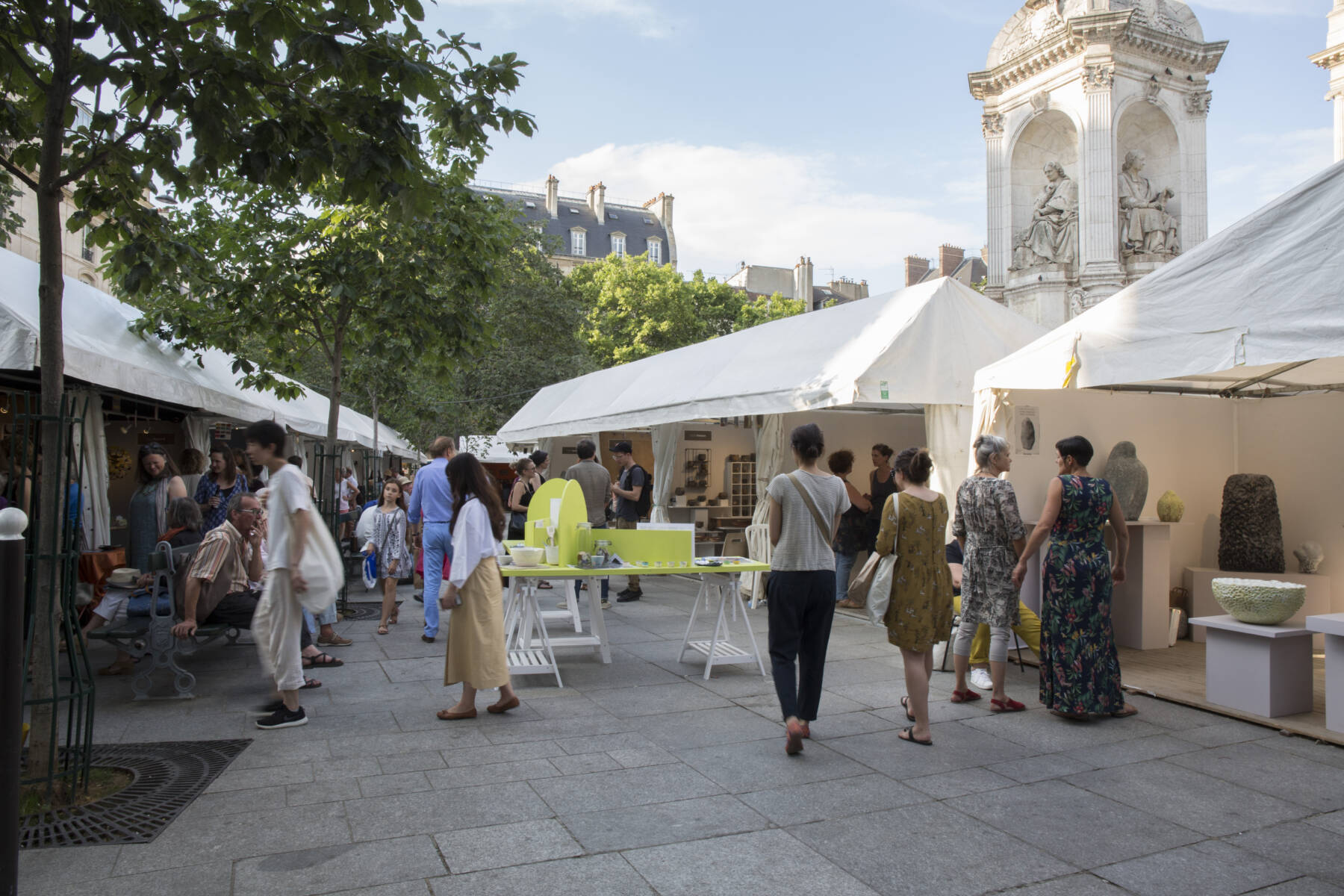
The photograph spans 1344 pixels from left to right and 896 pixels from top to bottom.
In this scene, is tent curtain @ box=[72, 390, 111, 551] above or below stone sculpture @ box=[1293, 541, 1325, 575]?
above

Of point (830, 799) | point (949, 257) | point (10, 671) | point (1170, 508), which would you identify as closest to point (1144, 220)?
point (1170, 508)

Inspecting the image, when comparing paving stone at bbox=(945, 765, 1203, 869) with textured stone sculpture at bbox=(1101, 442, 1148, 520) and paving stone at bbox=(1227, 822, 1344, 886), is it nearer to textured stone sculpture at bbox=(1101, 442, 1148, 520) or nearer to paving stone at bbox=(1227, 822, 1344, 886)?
paving stone at bbox=(1227, 822, 1344, 886)

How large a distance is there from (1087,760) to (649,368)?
10.8 metres

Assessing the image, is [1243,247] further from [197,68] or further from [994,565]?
[197,68]

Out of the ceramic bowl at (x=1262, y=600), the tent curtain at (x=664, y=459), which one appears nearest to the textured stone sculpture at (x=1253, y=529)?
the ceramic bowl at (x=1262, y=600)

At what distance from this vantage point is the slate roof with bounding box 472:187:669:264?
63094 mm

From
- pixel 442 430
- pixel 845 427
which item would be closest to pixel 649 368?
pixel 845 427

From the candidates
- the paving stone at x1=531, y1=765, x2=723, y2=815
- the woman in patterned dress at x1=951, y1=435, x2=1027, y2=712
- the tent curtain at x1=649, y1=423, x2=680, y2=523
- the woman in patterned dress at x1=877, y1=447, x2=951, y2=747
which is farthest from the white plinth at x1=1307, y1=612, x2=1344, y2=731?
the tent curtain at x1=649, y1=423, x2=680, y2=523

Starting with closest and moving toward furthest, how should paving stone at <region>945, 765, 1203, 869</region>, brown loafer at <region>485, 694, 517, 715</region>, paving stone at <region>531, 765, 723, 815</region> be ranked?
paving stone at <region>945, 765, 1203, 869</region>, paving stone at <region>531, 765, 723, 815</region>, brown loafer at <region>485, 694, 517, 715</region>

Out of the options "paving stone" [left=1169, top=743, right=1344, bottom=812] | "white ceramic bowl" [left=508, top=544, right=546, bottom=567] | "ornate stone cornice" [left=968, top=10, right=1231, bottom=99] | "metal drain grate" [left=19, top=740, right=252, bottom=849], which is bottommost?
A: "metal drain grate" [left=19, top=740, right=252, bottom=849]

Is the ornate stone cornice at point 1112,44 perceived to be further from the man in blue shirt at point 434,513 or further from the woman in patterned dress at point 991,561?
the man in blue shirt at point 434,513

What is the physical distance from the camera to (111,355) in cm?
788

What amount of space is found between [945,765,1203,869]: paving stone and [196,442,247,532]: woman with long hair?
5.85 m

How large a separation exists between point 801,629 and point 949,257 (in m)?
42.8
